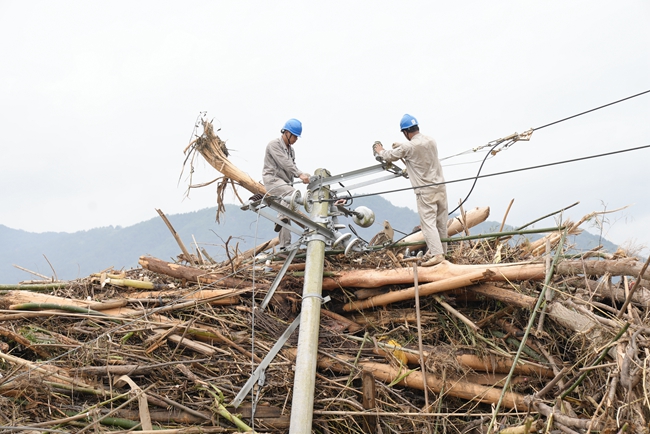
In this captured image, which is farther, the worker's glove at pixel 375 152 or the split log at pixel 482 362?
the worker's glove at pixel 375 152

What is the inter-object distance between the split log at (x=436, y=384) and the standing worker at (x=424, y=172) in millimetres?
1893

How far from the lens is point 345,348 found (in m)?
7.59

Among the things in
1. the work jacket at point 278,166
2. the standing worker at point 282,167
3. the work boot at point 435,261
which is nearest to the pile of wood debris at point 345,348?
the work boot at point 435,261

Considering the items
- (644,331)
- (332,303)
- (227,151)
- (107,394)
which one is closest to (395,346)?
(332,303)

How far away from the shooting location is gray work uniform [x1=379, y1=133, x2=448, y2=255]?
28.1ft

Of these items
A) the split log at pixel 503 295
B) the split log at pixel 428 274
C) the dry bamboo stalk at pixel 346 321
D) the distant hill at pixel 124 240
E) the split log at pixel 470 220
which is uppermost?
the distant hill at pixel 124 240

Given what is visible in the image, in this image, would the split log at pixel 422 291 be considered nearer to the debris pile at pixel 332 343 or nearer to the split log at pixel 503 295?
the debris pile at pixel 332 343

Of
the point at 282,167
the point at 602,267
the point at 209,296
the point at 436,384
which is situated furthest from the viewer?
the point at 282,167

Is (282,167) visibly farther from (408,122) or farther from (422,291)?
(422,291)

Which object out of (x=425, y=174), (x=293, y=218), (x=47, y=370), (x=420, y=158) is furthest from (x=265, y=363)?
(x=420, y=158)

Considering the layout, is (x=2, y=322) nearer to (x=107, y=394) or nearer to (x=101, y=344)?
(x=101, y=344)

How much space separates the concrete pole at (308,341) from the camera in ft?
21.2

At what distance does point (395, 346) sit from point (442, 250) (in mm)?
1677

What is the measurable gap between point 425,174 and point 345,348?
280 centimetres
